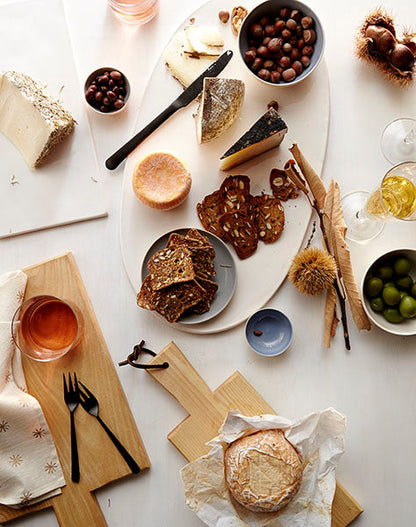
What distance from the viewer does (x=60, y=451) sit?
181cm

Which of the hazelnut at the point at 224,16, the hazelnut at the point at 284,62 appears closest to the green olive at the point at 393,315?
the hazelnut at the point at 284,62

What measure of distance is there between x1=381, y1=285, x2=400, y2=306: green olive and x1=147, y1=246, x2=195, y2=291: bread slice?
24.6 inches

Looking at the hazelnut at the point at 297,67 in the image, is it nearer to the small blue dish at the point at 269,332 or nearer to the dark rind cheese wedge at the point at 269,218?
the dark rind cheese wedge at the point at 269,218

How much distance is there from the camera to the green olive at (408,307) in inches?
68.4

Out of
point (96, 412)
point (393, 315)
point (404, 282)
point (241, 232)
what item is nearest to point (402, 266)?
point (404, 282)

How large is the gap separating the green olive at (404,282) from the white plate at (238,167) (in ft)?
1.14

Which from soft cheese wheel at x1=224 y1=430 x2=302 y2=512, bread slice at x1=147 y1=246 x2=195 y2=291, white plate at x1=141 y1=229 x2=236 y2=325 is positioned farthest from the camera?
white plate at x1=141 y1=229 x2=236 y2=325

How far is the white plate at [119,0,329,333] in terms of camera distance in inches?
72.6

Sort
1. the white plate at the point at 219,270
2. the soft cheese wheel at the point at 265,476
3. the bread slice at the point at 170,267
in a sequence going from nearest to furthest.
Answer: the soft cheese wheel at the point at 265,476 → the bread slice at the point at 170,267 → the white plate at the point at 219,270

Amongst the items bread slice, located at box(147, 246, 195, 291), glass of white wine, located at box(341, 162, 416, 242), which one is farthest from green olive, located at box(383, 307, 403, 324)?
bread slice, located at box(147, 246, 195, 291)

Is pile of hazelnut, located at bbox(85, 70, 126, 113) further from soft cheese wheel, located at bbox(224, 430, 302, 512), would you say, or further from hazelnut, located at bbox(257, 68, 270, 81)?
soft cheese wheel, located at bbox(224, 430, 302, 512)

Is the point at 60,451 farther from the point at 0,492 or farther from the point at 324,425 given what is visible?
the point at 324,425

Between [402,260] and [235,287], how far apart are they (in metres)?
0.55

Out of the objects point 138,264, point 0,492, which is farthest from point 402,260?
point 0,492
